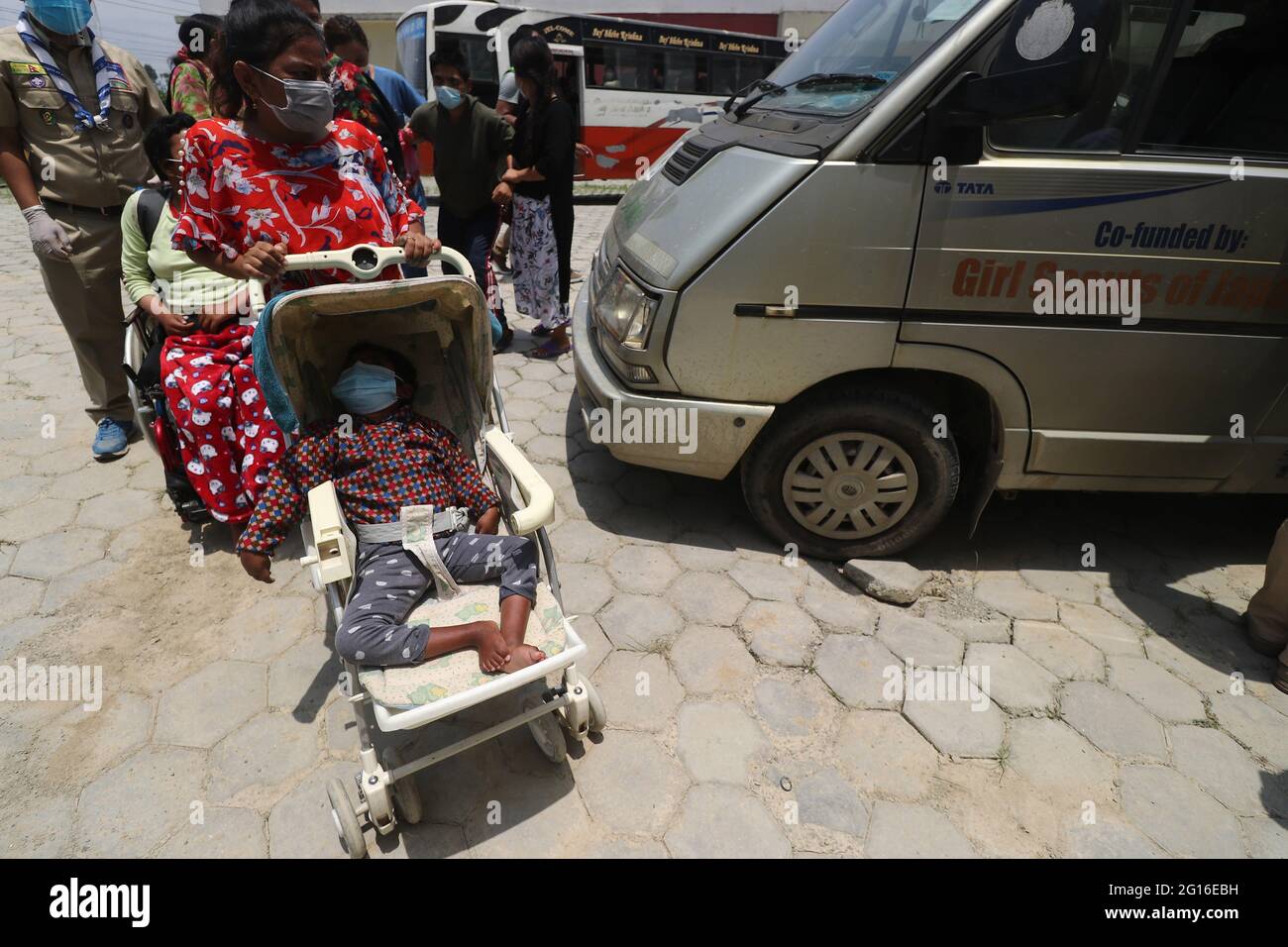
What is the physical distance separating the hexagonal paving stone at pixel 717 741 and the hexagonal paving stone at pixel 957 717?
638mm

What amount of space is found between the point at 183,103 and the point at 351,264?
2674 mm

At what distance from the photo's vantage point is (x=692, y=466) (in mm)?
3076

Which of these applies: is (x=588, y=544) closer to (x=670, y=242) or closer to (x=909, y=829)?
(x=670, y=242)

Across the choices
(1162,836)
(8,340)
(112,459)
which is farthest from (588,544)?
(8,340)

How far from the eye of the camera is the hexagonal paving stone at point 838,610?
288 cm

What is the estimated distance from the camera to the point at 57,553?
3113 millimetres

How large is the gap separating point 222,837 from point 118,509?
225 centimetres

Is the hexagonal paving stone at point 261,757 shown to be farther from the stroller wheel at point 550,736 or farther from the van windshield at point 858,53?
the van windshield at point 858,53

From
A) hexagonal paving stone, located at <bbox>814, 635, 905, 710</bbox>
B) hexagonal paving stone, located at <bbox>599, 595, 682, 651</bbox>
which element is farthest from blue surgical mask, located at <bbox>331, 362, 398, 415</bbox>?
hexagonal paving stone, located at <bbox>814, 635, 905, 710</bbox>

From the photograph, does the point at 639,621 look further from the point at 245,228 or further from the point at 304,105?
the point at 304,105

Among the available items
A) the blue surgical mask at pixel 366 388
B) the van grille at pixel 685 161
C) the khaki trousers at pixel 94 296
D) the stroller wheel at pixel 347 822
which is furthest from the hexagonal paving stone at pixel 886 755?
the khaki trousers at pixel 94 296

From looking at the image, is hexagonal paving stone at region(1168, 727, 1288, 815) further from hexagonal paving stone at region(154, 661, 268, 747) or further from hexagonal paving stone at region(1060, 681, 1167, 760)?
hexagonal paving stone at region(154, 661, 268, 747)

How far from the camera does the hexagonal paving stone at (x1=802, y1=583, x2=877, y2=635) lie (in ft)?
9.43

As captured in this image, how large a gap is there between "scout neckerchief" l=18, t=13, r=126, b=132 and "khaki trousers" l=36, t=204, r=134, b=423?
45 cm
